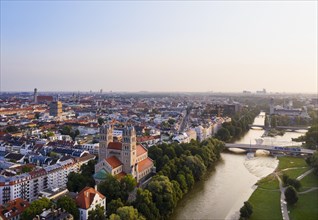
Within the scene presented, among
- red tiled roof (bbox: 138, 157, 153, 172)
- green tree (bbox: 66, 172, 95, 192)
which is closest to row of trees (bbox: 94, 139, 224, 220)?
red tiled roof (bbox: 138, 157, 153, 172)

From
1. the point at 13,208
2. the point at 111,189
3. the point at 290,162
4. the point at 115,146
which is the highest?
the point at 115,146

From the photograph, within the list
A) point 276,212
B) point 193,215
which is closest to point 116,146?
point 193,215

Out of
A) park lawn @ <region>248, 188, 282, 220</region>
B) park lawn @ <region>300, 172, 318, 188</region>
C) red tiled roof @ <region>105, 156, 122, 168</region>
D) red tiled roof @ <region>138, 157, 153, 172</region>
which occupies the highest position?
red tiled roof @ <region>105, 156, 122, 168</region>

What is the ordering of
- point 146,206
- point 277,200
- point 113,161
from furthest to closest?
1. point 113,161
2. point 277,200
3. point 146,206

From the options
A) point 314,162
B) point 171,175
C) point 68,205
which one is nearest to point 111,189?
point 68,205

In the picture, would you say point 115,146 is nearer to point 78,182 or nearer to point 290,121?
point 78,182

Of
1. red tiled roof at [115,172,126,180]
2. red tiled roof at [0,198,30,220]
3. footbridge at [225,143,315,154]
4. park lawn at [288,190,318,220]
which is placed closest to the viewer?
red tiled roof at [0,198,30,220]

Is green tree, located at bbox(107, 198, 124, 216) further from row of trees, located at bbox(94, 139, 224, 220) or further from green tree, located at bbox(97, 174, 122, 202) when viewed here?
green tree, located at bbox(97, 174, 122, 202)

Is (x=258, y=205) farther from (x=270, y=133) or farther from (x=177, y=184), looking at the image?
(x=270, y=133)
